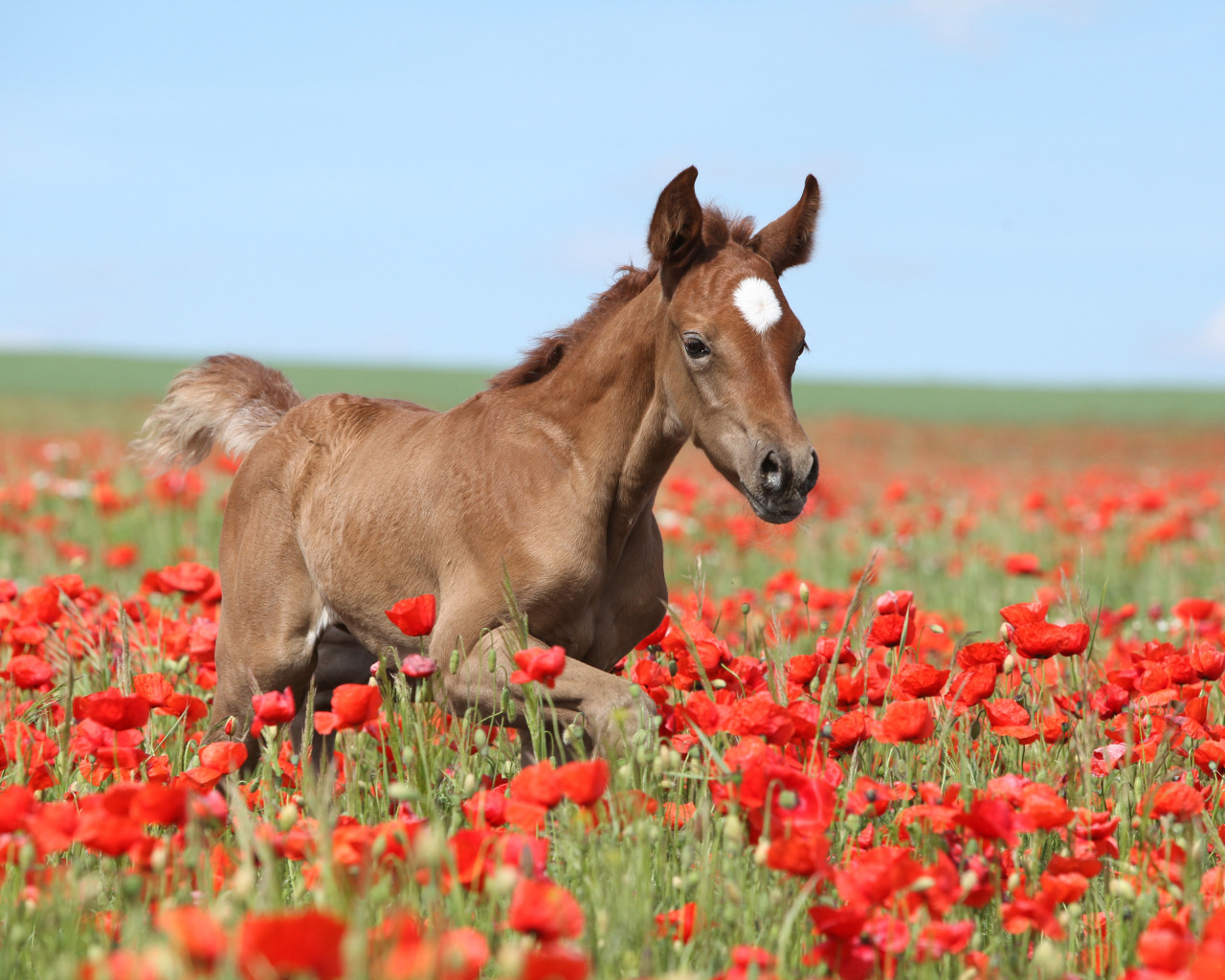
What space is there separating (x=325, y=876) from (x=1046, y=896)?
1.28 metres

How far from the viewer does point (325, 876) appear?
1803mm

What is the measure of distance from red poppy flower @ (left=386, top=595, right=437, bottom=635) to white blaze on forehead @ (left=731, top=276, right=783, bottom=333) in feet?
3.97

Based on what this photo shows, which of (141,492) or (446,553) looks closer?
(446,553)

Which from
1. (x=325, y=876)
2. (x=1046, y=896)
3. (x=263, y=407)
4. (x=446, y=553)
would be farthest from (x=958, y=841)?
(x=263, y=407)

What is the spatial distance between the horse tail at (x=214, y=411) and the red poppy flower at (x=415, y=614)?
97.6 inches

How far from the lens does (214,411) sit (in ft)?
17.4

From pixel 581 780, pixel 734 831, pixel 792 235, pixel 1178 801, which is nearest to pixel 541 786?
pixel 581 780

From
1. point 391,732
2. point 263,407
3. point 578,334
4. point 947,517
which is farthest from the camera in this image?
point 947,517

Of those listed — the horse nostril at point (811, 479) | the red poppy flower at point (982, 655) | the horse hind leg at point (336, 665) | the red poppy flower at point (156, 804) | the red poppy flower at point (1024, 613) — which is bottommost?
the horse hind leg at point (336, 665)

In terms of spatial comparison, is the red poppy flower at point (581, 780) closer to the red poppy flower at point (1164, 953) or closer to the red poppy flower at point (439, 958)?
A: the red poppy flower at point (439, 958)

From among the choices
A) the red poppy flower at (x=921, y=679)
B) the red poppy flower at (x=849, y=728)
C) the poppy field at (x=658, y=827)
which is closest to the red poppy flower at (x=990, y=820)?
the poppy field at (x=658, y=827)

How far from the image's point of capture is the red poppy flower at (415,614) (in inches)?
115

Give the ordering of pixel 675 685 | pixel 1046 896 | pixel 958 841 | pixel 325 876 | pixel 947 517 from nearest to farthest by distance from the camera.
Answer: pixel 325 876 < pixel 1046 896 < pixel 958 841 < pixel 675 685 < pixel 947 517

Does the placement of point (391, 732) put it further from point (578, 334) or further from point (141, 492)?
point (141, 492)
